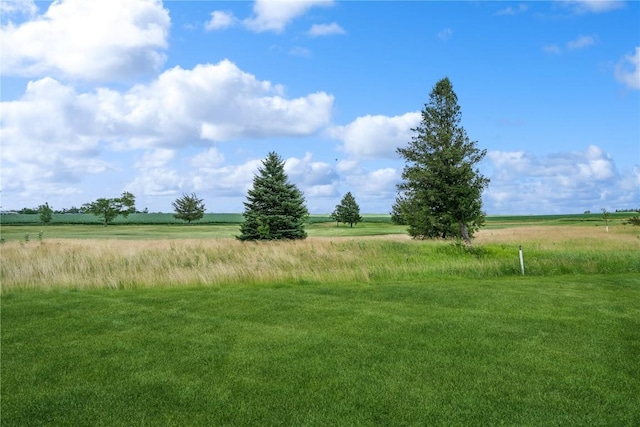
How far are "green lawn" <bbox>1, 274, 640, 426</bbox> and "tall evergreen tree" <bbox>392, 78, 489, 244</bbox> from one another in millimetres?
21587

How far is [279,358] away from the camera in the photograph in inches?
287

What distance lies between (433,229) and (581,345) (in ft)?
93.3

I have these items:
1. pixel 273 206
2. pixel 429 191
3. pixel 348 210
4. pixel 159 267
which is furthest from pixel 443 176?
pixel 348 210

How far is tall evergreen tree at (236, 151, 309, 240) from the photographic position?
97.8ft

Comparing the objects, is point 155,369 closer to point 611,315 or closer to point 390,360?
point 390,360

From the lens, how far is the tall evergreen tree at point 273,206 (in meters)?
29.8

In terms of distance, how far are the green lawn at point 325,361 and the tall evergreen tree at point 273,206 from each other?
18.1 m

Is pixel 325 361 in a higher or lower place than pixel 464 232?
lower

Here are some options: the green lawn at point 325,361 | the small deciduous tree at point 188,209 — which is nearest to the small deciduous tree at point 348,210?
the small deciduous tree at point 188,209

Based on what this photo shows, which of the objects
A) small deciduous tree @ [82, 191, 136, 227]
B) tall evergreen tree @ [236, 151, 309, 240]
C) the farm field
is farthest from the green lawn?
small deciduous tree @ [82, 191, 136, 227]

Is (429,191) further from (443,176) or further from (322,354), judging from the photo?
(322,354)

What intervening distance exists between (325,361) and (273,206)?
23.8m

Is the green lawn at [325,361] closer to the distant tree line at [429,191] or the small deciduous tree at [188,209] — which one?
the distant tree line at [429,191]

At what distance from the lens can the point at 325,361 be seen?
7.07 m
